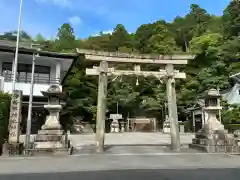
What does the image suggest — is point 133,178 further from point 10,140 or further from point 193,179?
point 10,140

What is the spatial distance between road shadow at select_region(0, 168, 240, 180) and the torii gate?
610 centimetres

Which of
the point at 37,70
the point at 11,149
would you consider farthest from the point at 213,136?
the point at 37,70

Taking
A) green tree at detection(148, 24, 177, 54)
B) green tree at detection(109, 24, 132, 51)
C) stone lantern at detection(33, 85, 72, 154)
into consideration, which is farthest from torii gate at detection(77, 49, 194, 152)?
green tree at detection(109, 24, 132, 51)

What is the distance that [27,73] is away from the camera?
28.0 meters

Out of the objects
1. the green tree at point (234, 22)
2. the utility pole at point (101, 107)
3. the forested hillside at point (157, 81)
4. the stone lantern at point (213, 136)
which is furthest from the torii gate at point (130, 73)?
the green tree at point (234, 22)

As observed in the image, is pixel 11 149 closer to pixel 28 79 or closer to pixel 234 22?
pixel 28 79

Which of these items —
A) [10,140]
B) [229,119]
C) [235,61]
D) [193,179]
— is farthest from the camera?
[235,61]

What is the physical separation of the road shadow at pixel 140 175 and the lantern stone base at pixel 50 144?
16.4ft

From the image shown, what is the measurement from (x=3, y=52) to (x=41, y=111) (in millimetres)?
7505

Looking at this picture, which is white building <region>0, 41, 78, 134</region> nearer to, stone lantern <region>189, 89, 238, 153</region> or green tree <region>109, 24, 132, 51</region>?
stone lantern <region>189, 89, 238, 153</region>

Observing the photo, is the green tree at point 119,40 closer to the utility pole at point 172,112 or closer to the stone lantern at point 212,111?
the utility pole at point 172,112

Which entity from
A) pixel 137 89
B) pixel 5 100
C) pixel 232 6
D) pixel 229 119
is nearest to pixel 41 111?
pixel 5 100

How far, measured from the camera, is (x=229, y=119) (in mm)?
27875

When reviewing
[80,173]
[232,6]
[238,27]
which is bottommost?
[80,173]
